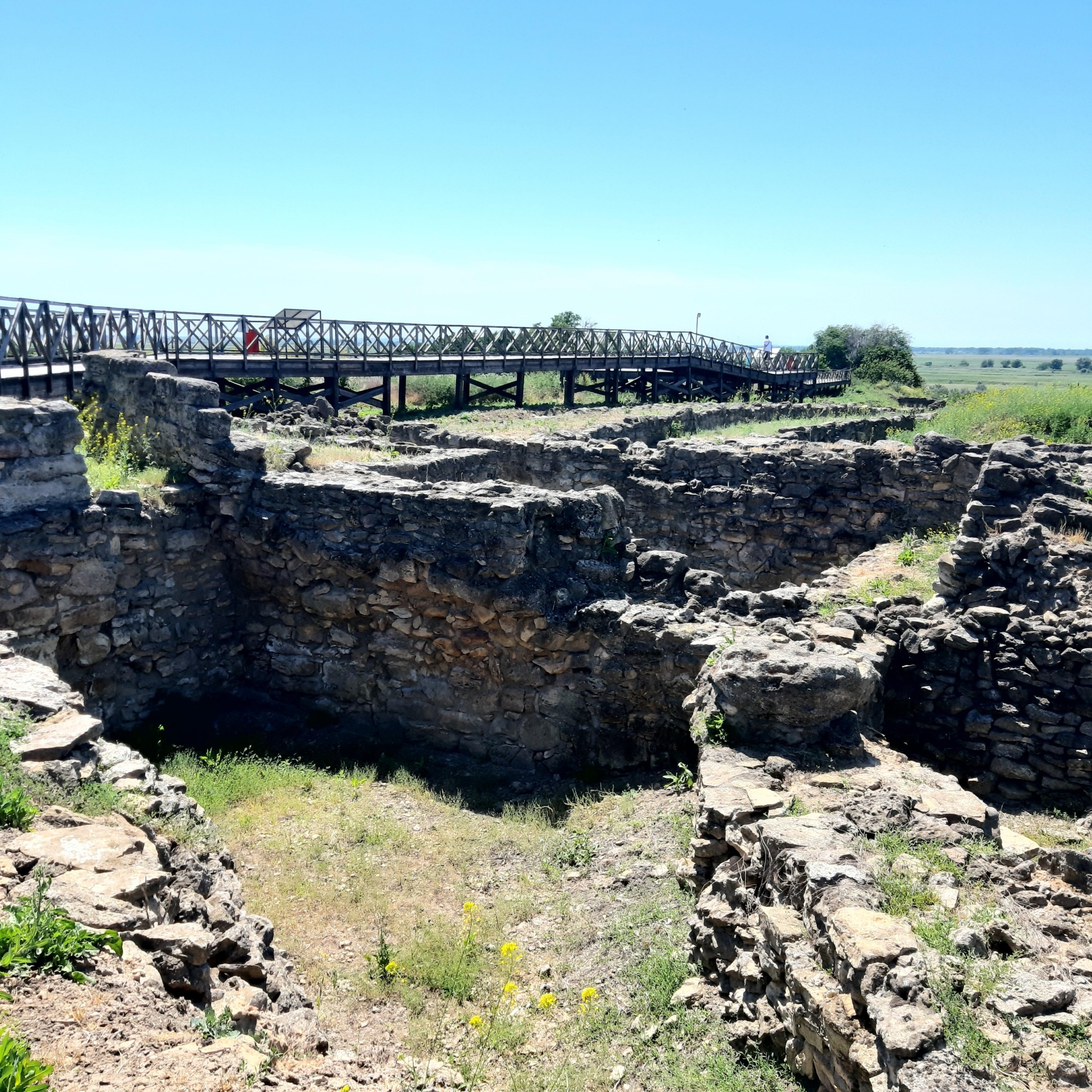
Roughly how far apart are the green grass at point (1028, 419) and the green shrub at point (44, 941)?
1511 cm

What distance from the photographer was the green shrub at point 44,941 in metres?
3.26

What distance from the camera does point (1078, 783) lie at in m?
7.77

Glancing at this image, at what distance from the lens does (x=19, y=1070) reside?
257 centimetres

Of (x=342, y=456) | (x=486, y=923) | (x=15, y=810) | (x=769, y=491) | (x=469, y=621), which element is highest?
(x=342, y=456)

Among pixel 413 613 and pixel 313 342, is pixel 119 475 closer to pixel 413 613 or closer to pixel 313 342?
pixel 413 613

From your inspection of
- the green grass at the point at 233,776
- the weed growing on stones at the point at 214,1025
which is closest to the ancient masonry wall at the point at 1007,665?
the green grass at the point at 233,776

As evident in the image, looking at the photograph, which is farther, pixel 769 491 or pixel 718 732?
pixel 769 491

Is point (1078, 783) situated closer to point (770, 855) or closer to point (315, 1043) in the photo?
point (770, 855)

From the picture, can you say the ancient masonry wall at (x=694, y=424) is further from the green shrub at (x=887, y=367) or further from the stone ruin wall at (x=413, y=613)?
the green shrub at (x=887, y=367)

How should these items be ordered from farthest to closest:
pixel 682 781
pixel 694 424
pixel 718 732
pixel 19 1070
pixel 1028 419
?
pixel 694 424 → pixel 1028 419 → pixel 682 781 → pixel 718 732 → pixel 19 1070

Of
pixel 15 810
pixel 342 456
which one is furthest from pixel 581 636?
pixel 342 456

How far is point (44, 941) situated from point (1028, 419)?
709 inches

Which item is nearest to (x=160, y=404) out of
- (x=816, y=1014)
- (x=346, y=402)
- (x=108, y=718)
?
(x=108, y=718)

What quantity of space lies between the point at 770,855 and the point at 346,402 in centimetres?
2073
